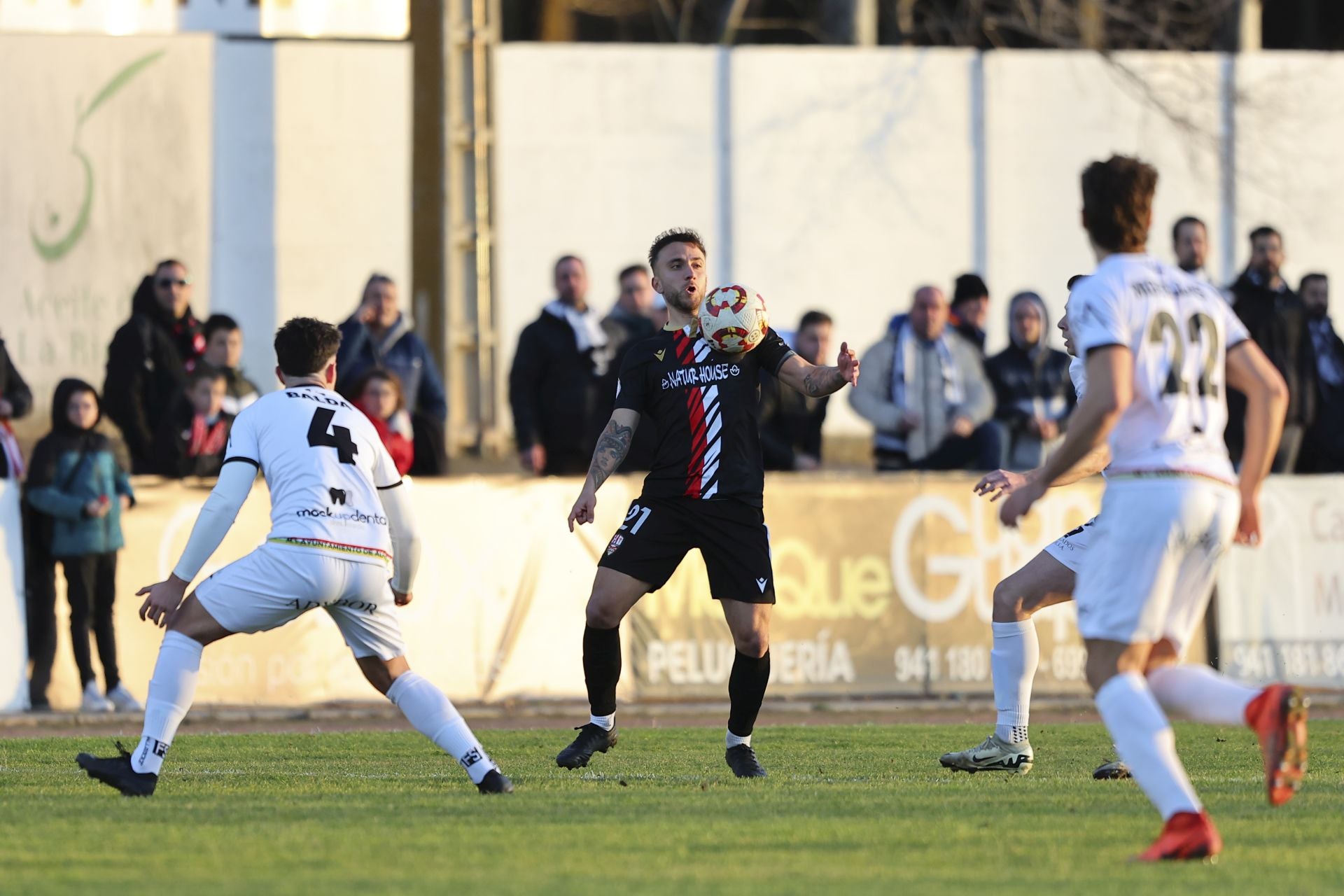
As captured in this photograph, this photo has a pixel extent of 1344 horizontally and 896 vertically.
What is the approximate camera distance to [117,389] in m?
14.3

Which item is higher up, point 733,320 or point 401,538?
point 733,320

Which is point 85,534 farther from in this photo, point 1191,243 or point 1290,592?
point 1290,592

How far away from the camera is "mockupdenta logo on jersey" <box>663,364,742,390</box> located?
9133mm

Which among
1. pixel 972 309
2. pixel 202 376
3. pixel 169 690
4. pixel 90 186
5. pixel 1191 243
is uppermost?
pixel 90 186

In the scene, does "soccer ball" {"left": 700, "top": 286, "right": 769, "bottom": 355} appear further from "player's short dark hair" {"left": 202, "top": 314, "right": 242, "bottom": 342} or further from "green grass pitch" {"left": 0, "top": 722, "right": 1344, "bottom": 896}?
"player's short dark hair" {"left": 202, "top": 314, "right": 242, "bottom": 342}

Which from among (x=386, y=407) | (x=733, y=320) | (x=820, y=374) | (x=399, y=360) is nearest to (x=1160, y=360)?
(x=820, y=374)

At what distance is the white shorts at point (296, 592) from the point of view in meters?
7.94

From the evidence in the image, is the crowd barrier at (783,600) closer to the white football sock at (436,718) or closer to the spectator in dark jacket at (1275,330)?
the spectator in dark jacket at (1275,330)

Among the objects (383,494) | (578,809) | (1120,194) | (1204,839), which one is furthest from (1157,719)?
(383,494)

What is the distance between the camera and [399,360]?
14961mm

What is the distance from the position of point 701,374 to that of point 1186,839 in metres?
3.45

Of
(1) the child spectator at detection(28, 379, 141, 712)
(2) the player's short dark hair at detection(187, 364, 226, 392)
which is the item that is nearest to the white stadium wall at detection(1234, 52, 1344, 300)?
(2) the player's short dark hair at detection(187, 364, 226, 392)

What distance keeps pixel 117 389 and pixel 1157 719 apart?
9468 millimetres

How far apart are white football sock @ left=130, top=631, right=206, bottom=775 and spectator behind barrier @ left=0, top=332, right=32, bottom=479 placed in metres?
5.68
